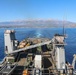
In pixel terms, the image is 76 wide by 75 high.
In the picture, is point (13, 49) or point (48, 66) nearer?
point (48, 66)

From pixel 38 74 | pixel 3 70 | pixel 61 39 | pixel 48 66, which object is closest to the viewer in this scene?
pixel 38 74

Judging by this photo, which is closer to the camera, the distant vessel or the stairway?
the distant vessel

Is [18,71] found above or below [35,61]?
below

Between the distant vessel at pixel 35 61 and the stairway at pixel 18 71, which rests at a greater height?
the distant vessel at pixel 35 61

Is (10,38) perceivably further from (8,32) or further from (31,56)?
(31,56)

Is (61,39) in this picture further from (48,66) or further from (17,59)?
(17,59)

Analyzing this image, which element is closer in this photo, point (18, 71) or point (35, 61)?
point (35, 61)

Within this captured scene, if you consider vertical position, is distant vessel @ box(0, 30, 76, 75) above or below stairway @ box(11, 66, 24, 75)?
above

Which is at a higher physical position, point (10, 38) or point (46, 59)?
point (10, 38)

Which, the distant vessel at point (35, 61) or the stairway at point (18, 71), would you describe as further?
the stairway at point (18, 71)

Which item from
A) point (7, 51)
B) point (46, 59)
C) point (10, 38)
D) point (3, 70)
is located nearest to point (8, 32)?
point (10, 38)

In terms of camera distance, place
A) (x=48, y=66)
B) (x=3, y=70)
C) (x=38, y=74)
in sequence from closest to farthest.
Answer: (x=38, y=74) < (x=3, y=70) < (x=48, y=66)
